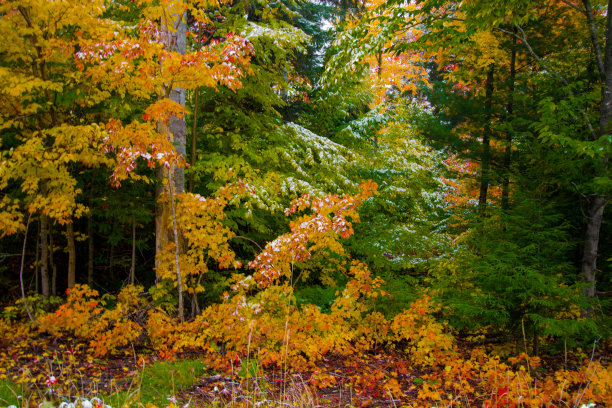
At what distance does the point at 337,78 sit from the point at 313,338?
14.9 feet

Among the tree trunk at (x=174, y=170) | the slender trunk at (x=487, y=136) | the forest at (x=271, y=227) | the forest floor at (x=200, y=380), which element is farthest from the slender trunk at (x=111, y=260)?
the slender trunk at (x=487, y=136)

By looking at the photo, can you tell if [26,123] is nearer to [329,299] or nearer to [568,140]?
[329,299]

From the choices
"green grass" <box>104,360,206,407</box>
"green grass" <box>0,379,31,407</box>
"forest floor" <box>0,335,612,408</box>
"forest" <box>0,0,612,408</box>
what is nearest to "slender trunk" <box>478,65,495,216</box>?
"forest" <box>0,0,612,408</box>

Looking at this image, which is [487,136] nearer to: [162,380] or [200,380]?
[200,380]

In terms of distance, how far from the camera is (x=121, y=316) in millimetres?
5066

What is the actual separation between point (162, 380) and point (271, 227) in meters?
4.32

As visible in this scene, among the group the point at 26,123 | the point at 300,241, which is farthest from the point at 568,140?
the point at 26,123

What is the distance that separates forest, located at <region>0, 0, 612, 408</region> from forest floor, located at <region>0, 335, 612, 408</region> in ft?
0.12

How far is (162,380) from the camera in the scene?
3.88m

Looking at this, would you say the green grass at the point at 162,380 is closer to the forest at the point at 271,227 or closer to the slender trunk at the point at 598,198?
the forest at the point at 271,227

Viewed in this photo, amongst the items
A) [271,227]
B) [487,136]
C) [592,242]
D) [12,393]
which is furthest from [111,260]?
[592,242]

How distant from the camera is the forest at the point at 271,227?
433cm

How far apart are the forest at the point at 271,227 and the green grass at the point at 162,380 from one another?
3 cm

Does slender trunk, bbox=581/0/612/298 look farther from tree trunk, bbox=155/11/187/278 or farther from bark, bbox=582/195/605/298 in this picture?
tree trunk, bbox=155/11/187/278
